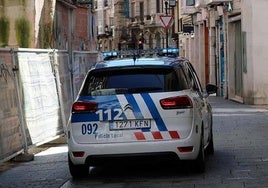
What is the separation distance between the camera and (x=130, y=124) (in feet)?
33.5

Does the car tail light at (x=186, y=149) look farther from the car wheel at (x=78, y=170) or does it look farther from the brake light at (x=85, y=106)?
the car wheel at (x=78, y=170)

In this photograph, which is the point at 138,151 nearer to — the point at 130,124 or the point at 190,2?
the point at 130,124

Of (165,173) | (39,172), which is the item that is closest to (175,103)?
(165,173)

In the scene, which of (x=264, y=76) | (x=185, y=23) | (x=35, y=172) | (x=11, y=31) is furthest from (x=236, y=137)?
(x=185, y=23)

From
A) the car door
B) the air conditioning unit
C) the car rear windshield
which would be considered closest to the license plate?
the car rear windshield

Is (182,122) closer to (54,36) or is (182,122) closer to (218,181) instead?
(218,181)

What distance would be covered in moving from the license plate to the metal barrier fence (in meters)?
2.28

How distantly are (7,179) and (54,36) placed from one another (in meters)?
11.7

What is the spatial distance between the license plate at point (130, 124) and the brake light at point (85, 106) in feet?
1.10

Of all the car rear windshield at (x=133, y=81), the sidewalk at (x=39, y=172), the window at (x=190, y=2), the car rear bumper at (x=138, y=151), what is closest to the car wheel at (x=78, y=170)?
the sidewalk at (x=39, y=172)

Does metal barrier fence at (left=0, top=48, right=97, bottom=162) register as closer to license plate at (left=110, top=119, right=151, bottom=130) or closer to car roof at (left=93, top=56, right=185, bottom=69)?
car roof at (left=93, top=56, right=185, bottom=69)

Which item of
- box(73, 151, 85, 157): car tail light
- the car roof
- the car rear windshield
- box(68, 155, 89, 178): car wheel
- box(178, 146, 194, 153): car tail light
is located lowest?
box(68, 155, 89, 178): car wheel

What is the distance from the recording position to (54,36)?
74.1ft

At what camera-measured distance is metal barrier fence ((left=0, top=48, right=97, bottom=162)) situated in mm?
12164
